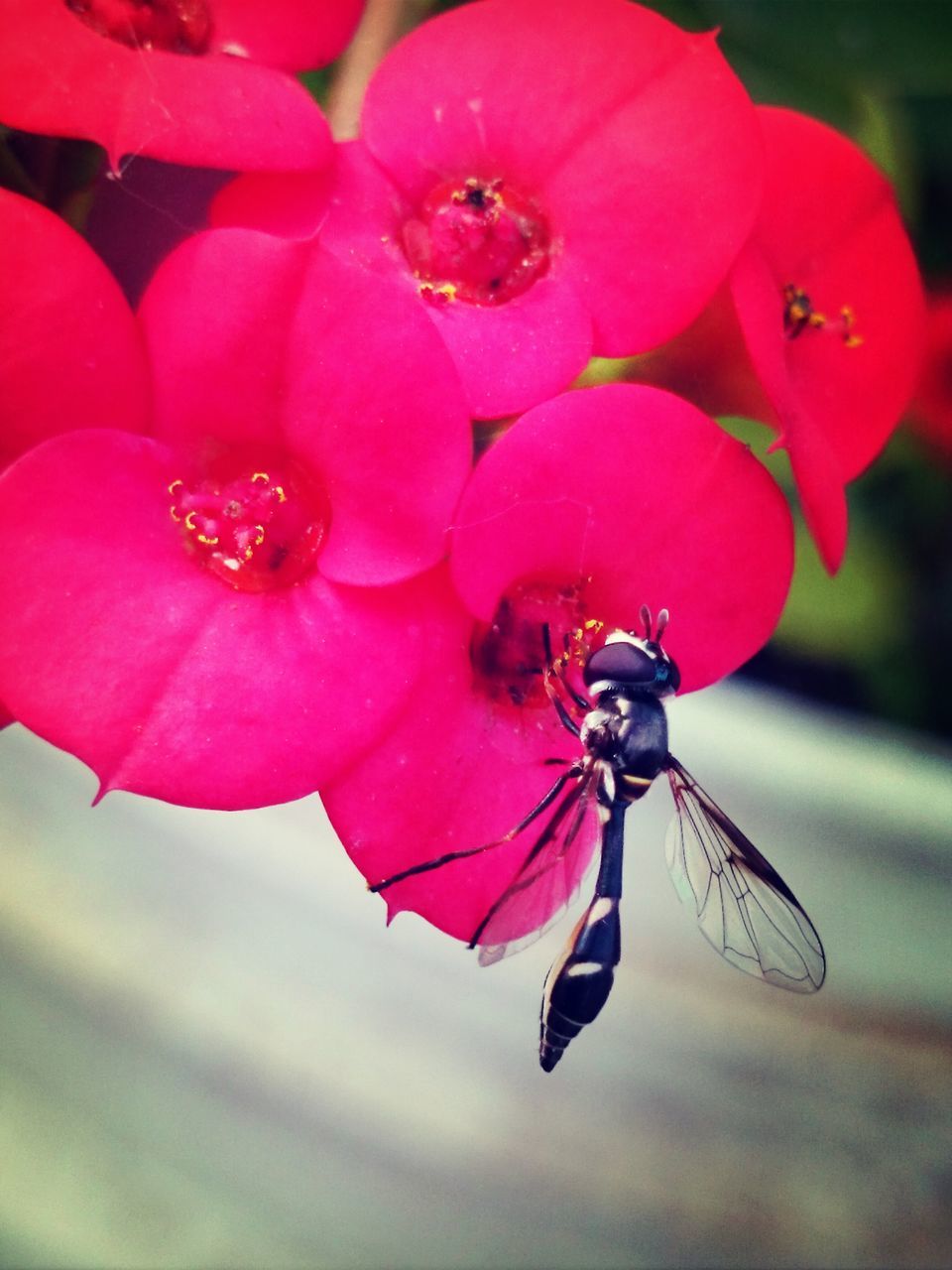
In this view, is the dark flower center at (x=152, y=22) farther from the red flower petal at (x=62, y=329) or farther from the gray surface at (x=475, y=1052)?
the gray surface at (x=475, y=1052)

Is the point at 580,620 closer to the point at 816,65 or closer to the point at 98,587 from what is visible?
the point at 98,587

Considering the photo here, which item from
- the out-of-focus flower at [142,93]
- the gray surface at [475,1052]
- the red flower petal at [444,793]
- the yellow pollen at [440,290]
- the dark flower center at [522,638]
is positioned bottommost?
the gray surface at [475,1052]

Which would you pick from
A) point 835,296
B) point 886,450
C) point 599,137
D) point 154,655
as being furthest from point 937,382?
point 154,655

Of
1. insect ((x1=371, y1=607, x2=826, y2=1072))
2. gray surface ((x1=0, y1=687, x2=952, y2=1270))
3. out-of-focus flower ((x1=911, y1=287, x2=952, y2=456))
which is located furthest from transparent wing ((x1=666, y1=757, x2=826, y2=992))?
out-of-focus flower ((x1=911, y1=287, x2=952, y2=456))

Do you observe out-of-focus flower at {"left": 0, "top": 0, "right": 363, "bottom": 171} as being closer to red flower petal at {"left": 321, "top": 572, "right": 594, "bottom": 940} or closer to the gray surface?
red flower petal at {"left": 321, "top": 572, "right": 594, "bottom": 940}

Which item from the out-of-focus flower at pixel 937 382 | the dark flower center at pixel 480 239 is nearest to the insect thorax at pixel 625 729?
the dark flower center at pixel 480 239

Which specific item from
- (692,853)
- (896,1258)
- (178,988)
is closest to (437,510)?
(692,853)

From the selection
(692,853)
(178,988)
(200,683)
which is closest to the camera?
(200,683)

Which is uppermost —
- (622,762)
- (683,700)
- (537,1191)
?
(622,762)
